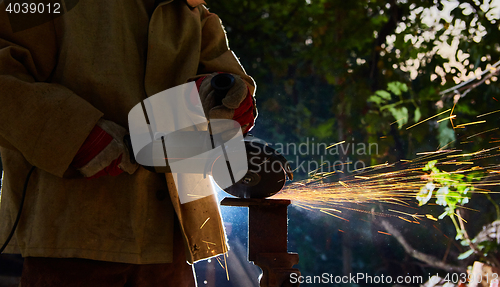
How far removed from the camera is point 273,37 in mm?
4152

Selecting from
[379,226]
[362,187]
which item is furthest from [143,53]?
[379,226]

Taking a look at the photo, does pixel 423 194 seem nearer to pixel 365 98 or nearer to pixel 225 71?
→ pixel 365 98

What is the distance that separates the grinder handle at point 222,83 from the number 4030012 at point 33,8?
23.3 inches

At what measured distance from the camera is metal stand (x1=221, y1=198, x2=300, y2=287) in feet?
4.45

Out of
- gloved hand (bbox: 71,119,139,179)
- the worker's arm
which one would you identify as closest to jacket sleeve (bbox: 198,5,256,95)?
the worker's arm

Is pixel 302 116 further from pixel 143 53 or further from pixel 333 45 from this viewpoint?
pixel 143 53

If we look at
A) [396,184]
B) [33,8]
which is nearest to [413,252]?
[396,184]

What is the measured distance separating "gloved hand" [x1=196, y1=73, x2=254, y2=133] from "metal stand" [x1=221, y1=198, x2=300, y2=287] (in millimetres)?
319

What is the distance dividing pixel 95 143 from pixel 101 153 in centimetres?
4

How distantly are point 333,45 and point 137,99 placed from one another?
3.24m

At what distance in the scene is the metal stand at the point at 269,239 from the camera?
1.36m
